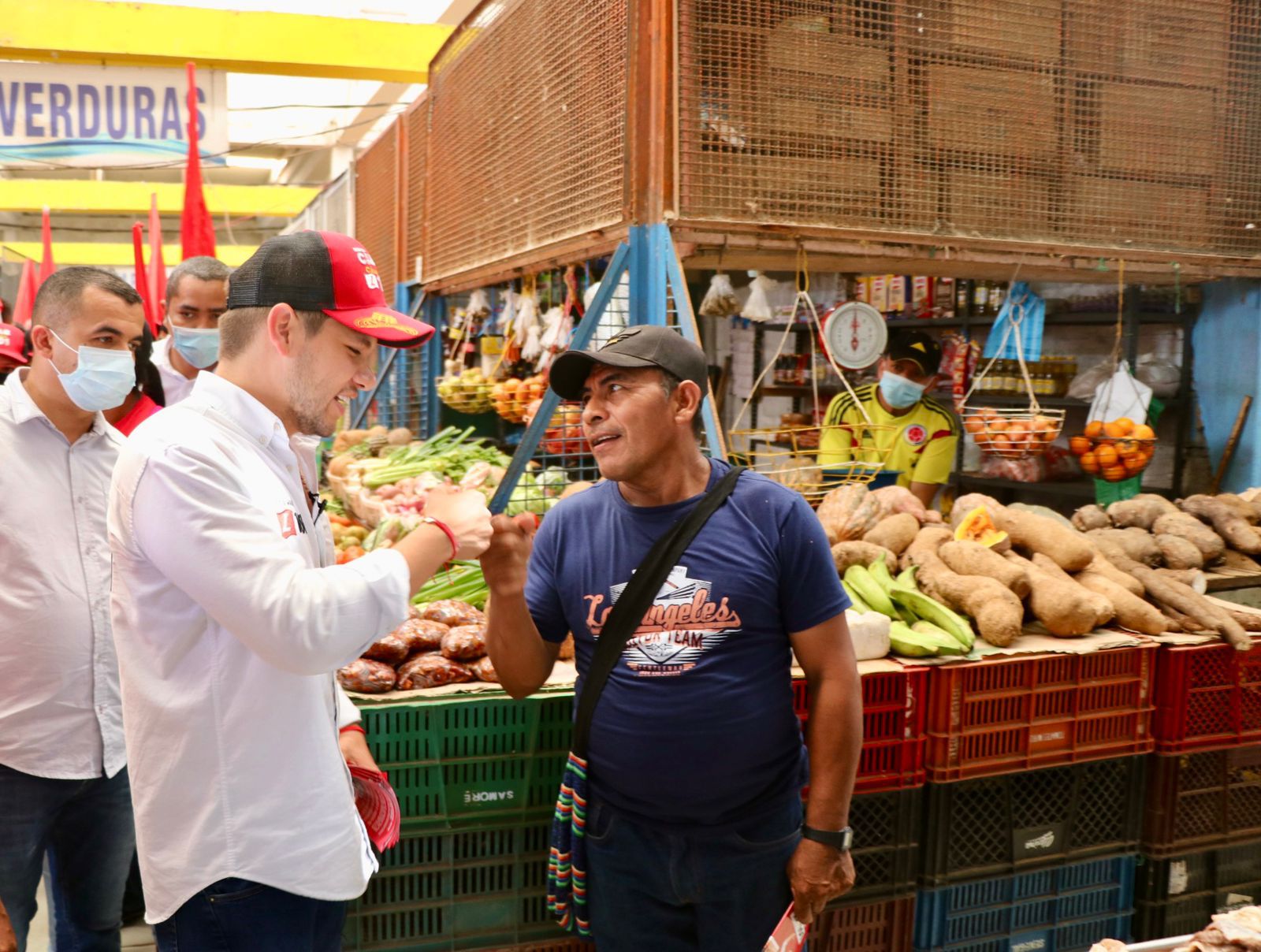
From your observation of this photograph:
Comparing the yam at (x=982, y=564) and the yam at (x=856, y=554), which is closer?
the yam at (x=982, y=564)

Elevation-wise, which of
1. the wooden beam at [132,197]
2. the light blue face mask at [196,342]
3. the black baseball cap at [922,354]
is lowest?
the light blue face mask at [196,342]

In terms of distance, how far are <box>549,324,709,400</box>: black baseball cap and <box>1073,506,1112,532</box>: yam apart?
9.83 feet

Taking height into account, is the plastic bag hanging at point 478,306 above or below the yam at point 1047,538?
above

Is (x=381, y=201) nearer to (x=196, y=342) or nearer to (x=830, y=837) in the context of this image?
(x=196, y=342)

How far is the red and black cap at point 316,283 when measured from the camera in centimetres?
179

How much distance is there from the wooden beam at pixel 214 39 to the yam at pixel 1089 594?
6.46 metres

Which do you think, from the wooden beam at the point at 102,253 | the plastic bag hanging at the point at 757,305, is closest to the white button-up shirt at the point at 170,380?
the plastic bag hanging at the point at 757,305

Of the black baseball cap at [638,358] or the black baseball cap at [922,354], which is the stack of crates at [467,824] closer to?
the black baseball cap at [638,358]

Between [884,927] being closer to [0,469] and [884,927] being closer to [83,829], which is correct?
[83,829]

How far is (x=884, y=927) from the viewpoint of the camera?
319cm

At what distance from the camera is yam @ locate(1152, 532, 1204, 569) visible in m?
4.32

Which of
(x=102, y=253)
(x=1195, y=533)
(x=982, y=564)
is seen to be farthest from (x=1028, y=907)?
(x=102, y=253)

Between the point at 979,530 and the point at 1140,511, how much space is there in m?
1.15

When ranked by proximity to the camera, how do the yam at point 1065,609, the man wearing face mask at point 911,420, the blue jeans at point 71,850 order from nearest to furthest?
the blue jeans at point 71,850, the yam at point 1065,609, the man wearing face mask at point 911,420
